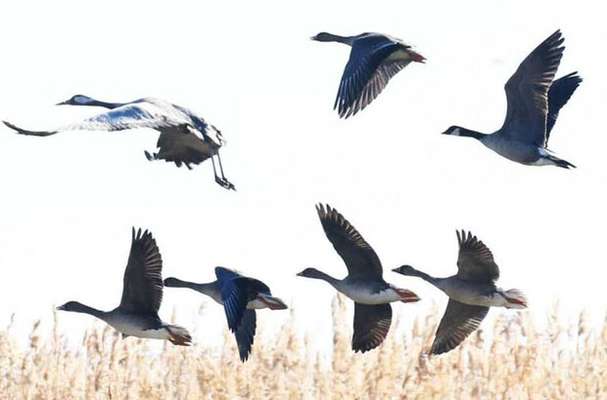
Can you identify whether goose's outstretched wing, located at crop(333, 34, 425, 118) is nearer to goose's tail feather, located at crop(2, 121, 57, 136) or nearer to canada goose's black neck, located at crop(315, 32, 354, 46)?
canada goose's black neck, located at crop(315, 32, 354, 46)

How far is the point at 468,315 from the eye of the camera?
18766 millimetres

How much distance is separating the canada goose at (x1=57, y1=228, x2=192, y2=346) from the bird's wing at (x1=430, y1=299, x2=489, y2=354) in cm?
237

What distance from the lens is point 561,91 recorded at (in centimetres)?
1944

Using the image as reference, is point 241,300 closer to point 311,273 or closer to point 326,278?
point 326,278

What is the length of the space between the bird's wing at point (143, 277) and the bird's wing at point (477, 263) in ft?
8.33

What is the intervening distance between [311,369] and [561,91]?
11.1 feet

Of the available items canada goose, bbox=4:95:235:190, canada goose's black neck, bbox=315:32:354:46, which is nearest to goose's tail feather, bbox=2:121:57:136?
canada goose, bbox=4:95:235:190

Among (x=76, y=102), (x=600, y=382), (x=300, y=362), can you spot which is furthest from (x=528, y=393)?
(x=76, y=102)

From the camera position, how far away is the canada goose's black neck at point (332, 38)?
59.5 ft

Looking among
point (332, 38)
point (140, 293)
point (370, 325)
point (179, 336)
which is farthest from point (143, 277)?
point (332, 38)

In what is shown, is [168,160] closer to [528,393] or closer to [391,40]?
[391,40]

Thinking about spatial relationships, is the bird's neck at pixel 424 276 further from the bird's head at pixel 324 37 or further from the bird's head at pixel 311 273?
the bird's head at pixel 324 37

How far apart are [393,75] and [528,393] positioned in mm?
3376

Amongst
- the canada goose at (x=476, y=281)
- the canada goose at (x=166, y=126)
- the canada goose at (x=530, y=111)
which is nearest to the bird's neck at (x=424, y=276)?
the canada goose at (x=476, y=281)
